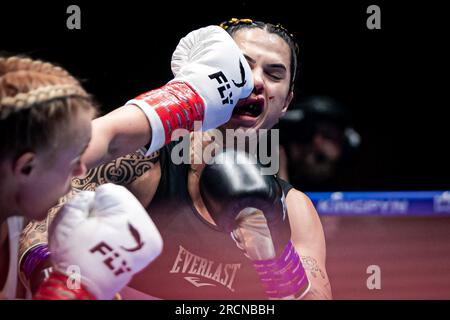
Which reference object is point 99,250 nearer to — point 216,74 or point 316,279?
point 216,74

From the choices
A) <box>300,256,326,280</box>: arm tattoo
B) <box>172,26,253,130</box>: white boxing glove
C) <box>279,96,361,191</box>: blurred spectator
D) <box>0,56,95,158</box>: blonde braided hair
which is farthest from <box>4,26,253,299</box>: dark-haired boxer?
<box>279,96,361,191</box>: blurred spectator

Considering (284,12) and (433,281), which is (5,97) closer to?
(284,12)

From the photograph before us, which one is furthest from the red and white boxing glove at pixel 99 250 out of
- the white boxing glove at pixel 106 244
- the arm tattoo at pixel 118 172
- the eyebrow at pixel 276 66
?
the eyebrow at pixel 276 66

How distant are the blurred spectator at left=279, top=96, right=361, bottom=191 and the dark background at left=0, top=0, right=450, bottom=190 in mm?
329

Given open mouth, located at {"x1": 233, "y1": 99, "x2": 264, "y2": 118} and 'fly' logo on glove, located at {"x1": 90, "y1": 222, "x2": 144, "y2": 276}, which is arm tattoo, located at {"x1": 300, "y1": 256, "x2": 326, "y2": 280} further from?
'fly' logo on glove, located at {"x1": 90, "y1": 222, "x2": 144, "y2": 276}

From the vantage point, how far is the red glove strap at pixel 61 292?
1.09m

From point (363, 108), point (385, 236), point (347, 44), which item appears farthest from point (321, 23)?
point (385, 236)

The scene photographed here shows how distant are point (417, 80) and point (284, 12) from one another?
6.14ft

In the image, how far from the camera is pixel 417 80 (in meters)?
4.00

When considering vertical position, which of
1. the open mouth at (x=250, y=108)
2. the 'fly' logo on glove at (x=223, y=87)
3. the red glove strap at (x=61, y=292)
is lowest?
the red glove strap at (x=61, y=292)

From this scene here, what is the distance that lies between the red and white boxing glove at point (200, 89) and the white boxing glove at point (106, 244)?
29cm

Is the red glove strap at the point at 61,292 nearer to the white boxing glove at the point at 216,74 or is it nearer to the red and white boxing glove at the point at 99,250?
the red and white boxing glove at the point at 99,250

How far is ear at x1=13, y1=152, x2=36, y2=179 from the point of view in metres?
1.06

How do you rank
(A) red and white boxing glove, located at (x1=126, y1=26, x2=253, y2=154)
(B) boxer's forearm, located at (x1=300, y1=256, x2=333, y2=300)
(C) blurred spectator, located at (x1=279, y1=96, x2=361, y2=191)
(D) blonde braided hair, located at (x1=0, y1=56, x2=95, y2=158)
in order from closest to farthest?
(D) blonde braided hair, located at (x1=0, y1=56, x2=95, y2=158), (A) red and white boxing glove, located at (x1=126, y1=26, x2=253, y2=154), (B) boxer's forearm, located at (x1=300, y1=256, x2=333, y2=300), (C) blurred spectator, located at (x1=279, y1=96, x2=361, y2=191)
